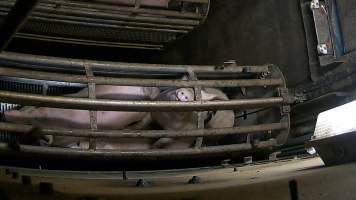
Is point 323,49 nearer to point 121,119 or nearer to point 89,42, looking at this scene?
point 121,119

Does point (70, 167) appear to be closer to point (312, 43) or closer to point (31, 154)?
point (31, 154)

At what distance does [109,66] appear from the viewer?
2.06 m

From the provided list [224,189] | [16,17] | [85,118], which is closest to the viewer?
[16,17]

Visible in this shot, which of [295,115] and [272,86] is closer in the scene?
[272,86]

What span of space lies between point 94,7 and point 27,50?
1.12 metres

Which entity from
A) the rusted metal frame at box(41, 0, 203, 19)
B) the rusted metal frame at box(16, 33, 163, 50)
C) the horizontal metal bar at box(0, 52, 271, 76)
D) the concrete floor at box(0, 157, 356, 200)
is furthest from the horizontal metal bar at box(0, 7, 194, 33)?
the concrete floor at box(0, 157, 356, 200)

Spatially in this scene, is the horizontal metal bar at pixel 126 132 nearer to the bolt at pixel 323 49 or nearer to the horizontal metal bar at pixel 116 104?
the horizontal metal bar at pixel 116 104

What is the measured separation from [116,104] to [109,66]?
270 mm

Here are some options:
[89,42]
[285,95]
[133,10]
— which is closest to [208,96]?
[285,95]

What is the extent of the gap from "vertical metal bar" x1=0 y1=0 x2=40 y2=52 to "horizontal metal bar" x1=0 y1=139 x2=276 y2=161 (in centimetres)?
97

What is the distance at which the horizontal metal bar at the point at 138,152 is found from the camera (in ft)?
6.28

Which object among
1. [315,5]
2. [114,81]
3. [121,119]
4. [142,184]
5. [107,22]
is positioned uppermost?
[315,5]

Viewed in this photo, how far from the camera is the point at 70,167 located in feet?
8.71

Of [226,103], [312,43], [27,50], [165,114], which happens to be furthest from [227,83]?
[27,50]
